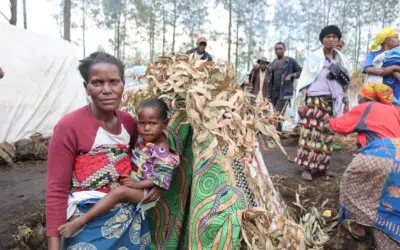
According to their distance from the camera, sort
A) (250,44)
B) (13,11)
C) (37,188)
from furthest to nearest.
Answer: (250,44) → (13,11) → (37,188)

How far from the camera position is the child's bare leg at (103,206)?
1.39m

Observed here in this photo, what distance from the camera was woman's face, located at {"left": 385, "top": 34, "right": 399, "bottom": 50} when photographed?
383 cm

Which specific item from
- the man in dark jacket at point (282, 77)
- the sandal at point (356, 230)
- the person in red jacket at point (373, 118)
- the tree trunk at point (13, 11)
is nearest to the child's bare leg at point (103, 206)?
the sandal at point (356, 230)

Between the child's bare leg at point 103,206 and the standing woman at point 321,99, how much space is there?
2.94m

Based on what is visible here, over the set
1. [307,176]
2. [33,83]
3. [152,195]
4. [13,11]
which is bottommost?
[307,176]

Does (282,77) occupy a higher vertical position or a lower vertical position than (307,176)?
Answer: higher

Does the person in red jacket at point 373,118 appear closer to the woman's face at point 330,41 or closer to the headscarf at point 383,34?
the woman's face at point 330,41

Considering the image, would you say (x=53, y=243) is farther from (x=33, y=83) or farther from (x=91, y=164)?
(x=33, y=83)

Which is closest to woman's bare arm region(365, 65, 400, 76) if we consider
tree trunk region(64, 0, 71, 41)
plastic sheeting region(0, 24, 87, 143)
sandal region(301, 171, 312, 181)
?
sandal region(301, 171, 312, 181)

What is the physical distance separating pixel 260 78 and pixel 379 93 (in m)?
5.17

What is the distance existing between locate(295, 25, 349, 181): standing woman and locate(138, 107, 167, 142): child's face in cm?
274

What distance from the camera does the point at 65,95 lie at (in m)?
7.33

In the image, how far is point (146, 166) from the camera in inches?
64.0

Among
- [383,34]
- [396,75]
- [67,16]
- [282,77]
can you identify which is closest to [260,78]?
[282,77]
